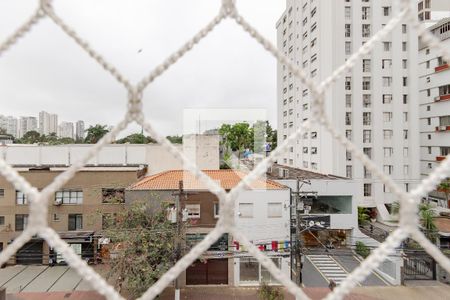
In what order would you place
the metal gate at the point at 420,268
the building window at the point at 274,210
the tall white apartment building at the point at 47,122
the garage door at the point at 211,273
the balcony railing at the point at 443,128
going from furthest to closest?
the balcony railing at the point at 443,128 → the tall white apartment building at the point at 47,122 → the metal gate at the point at 420,268 → the garage door at the point at 211,273 → the building window at the point at 274,210

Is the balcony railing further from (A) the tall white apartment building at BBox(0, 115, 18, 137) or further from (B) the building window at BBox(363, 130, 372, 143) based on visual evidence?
(A) the tall white apartment building at BBox(0, 115, 18, 137)

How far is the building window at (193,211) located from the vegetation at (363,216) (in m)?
5.08

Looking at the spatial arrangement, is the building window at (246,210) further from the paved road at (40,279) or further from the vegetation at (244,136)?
the paved road at (40,279)

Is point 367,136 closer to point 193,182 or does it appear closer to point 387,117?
point 387,117

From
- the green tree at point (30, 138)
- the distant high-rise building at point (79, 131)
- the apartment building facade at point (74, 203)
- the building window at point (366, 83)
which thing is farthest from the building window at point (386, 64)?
the green tree at point (30, 138)

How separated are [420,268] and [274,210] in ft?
11.5

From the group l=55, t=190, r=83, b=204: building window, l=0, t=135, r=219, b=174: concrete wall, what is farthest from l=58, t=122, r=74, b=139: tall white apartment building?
l=55, t=190, r=83, b=204: building window

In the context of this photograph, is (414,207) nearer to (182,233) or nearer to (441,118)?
(182,233)

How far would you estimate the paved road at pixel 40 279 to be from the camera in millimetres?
5422

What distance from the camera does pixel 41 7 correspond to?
1.52 ft

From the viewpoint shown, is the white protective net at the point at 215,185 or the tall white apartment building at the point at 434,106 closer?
the white protective net at the point at 215,185

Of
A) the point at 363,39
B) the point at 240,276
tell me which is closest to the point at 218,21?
the point at 240,276

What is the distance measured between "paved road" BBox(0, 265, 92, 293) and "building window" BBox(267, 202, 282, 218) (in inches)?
124

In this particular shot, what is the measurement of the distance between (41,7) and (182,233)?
4.26 m
